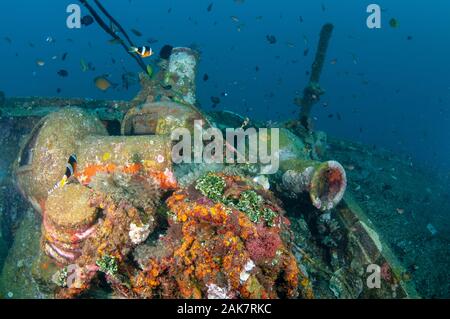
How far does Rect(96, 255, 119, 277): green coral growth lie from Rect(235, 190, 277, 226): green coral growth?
5.58 feet

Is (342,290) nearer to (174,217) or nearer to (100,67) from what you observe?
(174,217)

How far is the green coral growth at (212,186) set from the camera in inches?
178

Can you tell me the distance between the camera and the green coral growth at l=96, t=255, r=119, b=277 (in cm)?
384

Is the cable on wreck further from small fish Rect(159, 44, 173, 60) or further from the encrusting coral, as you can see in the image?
the encrusting coral

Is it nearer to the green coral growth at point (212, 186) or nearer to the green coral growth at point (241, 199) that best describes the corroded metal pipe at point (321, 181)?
the green coral growth at point (241, 199)

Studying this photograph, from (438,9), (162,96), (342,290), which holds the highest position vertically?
(438,9)

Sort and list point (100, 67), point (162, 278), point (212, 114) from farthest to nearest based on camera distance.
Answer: point (100, 67)
point (212, 114)
point (162, 278)

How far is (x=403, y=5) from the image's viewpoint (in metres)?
127

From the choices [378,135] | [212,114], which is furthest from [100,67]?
[212,114]

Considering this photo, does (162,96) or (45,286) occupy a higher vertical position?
(162,96)

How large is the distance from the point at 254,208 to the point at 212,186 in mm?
717

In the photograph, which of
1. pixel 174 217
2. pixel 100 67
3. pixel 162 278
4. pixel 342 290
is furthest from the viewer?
pixel 100 67

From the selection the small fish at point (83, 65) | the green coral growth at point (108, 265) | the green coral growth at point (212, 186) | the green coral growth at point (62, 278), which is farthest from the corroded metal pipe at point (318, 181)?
the small fish at point (83, 65)
